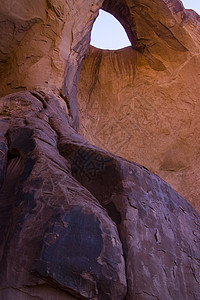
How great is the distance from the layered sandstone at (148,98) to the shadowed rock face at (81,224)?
10.5 ft

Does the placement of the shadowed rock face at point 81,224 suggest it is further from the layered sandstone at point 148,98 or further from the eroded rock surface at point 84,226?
the layered sandstone at point 148,98

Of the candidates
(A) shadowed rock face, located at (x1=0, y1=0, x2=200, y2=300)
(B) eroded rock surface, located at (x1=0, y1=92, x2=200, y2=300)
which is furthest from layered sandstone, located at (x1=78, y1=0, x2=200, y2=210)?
(B) eroded rock surface, located at (x1=0, y1=92, x2=200, y2=300)

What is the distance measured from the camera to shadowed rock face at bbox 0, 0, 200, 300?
1617 millimetres

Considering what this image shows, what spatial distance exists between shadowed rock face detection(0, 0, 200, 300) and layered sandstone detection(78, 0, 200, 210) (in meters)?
3.20

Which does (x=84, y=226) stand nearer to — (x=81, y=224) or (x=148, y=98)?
(x=81, y=224)

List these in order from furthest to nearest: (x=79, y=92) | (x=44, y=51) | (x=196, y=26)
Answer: (x=79, y=92) → (x=196, y=26) → (x=44, y=51)

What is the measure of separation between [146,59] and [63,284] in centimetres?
540

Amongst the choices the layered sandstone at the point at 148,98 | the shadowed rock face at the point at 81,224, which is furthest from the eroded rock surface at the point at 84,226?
the layered sandstone at the point at 148,98

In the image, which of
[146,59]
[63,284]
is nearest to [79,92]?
[146,59]

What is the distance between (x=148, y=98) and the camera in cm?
638

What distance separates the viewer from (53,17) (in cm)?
441

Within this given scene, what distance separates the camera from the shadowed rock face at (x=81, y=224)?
162 centimetres

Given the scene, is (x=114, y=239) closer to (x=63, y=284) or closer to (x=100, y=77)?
(x=63, y=284)

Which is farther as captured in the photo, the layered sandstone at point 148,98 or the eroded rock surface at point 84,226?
the layered sandstone at point 148,98
